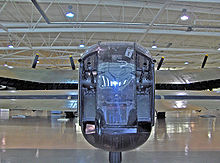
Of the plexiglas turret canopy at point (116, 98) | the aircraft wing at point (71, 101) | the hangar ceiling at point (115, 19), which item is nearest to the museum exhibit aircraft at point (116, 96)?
the plexiglas turret canopy at point (116, 98)

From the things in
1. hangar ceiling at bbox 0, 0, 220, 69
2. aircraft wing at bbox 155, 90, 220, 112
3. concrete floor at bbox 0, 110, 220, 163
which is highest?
hangar ceiling at bbox 0, 0, 220, 69

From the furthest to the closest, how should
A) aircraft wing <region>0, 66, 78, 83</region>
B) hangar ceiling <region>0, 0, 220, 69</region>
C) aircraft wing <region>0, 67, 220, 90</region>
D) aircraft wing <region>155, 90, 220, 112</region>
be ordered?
aircraft wing <region>0, 67, 220, 90</region> < aircraft wing <region>0, 66, 78, 83</region> < hangar ceiling <region>0, 0, 220, 69</region> < aircraft wing <region>155, 90, 220, 112</region>

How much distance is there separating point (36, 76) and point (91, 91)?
1402cm

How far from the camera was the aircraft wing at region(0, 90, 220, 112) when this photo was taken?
23.6 ft

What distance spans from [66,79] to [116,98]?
13.9 m

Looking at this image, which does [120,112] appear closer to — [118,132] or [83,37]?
[118,132]

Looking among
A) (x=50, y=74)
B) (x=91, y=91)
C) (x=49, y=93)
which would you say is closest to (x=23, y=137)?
(x=49, y=93)

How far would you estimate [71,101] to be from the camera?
7.45 metres

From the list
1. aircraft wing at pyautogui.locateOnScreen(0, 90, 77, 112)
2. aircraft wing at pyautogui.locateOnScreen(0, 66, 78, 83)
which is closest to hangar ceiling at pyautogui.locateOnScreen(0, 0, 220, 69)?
aircraft wing at pyautogui.locateOnScreen(0, 66, 78, 83)

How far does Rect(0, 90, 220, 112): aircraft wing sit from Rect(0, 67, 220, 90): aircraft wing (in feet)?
30.2

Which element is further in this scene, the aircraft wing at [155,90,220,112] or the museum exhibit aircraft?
the aircraft wing at [155,90,220,112]

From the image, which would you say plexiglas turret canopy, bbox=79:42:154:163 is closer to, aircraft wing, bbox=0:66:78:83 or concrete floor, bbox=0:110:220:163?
concrete floor, bbox=0:110:220:163

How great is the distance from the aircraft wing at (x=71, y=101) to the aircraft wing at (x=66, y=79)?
9202mm

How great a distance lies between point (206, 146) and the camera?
26.2 ft
